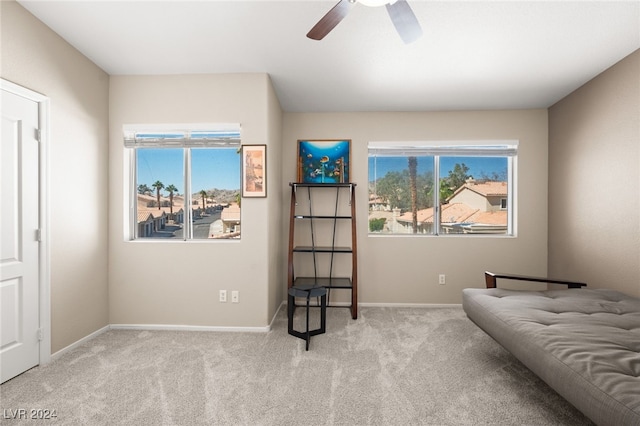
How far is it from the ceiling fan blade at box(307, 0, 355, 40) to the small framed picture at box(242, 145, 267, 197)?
4.51ft

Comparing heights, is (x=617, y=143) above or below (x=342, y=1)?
below

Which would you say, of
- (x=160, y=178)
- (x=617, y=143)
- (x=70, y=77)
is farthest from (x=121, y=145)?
(x=617, y=143)

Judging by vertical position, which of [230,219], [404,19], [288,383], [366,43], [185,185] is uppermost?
[366,43]

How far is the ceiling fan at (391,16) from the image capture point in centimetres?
161

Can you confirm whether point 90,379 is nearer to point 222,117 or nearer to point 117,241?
point 117,241

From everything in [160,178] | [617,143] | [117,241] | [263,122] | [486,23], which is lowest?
[117,241]

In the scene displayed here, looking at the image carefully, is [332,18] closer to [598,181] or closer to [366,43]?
[366,43]

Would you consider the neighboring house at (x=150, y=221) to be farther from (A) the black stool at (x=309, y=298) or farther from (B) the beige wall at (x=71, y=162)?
(A) the black stool at (x=309, y=298)

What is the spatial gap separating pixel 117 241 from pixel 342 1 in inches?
117

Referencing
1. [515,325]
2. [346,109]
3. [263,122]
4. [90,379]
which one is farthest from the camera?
[346,109]

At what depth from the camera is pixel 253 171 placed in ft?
9.96

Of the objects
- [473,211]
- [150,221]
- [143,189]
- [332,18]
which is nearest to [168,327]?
[150,221]

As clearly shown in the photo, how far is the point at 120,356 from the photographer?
2488mm

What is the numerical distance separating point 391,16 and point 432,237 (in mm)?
2817
